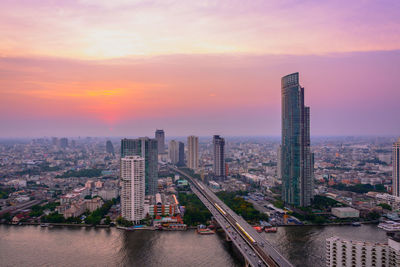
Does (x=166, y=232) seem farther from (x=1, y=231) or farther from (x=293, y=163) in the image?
(x=293, y=163)

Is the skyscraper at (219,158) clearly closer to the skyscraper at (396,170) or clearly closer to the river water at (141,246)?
the skyscraper at (396,170)

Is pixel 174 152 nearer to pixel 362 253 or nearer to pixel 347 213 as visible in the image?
pixel 347 213

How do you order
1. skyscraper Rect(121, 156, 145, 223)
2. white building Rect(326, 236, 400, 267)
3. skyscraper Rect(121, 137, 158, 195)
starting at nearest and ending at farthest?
1. white building Rect(326, 236, 400, 267)
2. skyscraper Rect(121, 156, 145, 223)
3. skyscraper Rect(121, 137, 158, 195)

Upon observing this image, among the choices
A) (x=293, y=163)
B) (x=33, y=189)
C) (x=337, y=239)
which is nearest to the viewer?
(x=337, y=239)

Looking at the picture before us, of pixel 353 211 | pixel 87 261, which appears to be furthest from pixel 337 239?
pixel 353 211

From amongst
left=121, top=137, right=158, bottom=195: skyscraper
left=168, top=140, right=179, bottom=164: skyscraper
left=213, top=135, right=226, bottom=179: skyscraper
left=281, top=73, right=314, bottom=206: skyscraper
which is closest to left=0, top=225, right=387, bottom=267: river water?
left=281, top=73, right=314, bottom=206: skyscraper

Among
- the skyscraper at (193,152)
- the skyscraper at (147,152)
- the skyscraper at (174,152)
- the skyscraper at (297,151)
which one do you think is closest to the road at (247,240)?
the skyscraper at (147,152)

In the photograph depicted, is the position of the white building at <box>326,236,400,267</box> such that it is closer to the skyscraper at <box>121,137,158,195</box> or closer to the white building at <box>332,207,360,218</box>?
the white building at <box>332,207,360,218</box>
